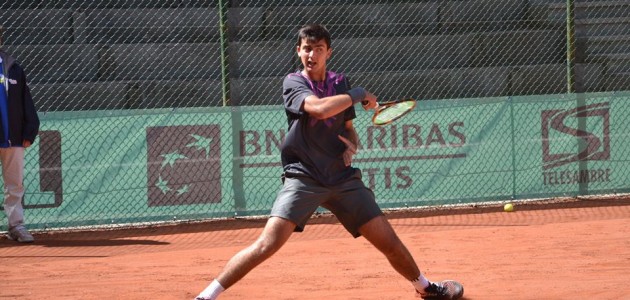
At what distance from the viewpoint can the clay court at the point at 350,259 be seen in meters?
7.37

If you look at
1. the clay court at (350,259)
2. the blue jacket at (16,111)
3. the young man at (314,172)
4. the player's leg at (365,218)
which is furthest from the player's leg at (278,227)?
the blue jacket at (16,111)

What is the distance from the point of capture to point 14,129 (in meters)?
10.5

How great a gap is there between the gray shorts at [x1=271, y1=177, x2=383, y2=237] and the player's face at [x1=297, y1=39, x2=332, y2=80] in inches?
25.4

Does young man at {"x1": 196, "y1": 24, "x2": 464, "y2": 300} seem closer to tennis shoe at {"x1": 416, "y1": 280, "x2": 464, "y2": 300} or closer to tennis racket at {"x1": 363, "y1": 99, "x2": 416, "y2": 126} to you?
tennis shoe at {"x1": 416, "y1": 280, "x2": 464, "y2": 300}

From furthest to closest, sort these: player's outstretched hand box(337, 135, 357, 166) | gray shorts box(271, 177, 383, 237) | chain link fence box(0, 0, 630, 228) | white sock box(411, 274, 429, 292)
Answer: chain link fence box(0, 0, 630, 228) → white sock box(411, 274, 429, 292) → player's outstretched hand box(337, 135, 357, 166) → gray shorts box(271, 177, 383, 237)

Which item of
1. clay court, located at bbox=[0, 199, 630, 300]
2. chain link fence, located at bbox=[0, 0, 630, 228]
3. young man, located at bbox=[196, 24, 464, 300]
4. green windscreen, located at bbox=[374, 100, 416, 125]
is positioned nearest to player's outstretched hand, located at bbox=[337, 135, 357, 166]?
young man, located at bbox=[196, 24, 464, 300]

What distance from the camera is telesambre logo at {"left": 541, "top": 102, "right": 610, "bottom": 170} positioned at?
12625 mm

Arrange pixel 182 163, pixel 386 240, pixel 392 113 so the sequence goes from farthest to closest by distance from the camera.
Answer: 1. pixel 182 163
2. pixel 392 113
3. pixel 386 240

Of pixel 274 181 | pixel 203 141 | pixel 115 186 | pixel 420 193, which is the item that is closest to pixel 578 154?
pixel 420 193

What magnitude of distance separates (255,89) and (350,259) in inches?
223

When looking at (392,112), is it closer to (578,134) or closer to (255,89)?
(578,134)

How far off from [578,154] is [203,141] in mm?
4589

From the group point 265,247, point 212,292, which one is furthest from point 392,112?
point 212,292

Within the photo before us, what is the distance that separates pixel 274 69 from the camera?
14852 millimetres
